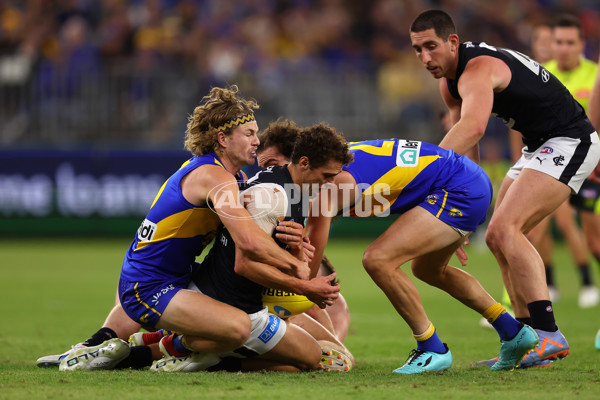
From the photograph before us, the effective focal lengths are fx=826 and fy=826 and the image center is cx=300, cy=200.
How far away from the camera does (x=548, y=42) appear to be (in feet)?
33.0

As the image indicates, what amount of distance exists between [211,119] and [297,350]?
1725 millimetres

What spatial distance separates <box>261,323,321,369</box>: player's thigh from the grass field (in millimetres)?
156

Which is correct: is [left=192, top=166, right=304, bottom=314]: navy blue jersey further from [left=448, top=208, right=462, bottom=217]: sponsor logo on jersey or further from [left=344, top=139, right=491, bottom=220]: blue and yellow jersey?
[left=448, top=208, right=462, bottom=217]: sponsor logo on jersey

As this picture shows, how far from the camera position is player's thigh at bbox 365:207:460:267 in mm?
5684

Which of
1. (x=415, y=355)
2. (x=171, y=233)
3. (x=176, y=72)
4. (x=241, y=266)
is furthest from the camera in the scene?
(x=176, y=72)

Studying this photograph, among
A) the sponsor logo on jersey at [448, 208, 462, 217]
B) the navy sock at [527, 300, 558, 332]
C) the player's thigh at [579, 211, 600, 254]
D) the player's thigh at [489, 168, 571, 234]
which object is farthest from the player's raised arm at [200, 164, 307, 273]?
the player's thigh at [579, 211, 600, 254]

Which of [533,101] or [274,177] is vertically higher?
[533,101]

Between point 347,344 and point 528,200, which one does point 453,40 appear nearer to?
point 528,200

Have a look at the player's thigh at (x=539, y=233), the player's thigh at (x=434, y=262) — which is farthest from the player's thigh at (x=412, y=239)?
the player's thigh at (x=539, y=233)

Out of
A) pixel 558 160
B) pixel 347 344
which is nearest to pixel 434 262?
pixel 558 160

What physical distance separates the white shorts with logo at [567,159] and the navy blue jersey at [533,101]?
0.23 feet

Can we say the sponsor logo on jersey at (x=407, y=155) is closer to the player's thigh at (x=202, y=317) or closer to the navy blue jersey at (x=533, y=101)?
the navy blue jersey at (x=533, y=101)

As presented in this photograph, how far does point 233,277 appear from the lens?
5699mm

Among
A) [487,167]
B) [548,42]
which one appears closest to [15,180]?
[487,167]
